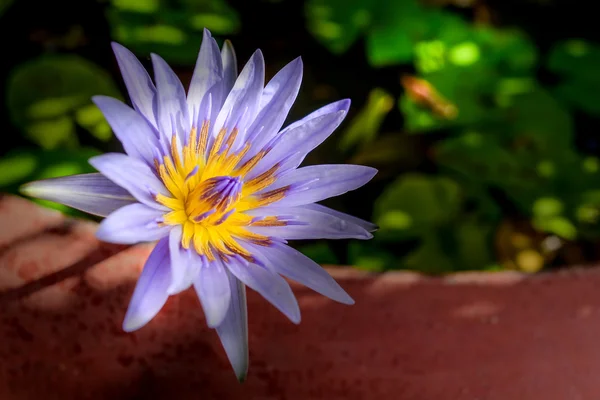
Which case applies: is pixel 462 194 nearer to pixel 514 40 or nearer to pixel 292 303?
pixel 514 40

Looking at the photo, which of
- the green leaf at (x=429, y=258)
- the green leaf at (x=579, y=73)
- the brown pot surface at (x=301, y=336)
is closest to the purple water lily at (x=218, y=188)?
the brown pot surface at (x=301, y=336)

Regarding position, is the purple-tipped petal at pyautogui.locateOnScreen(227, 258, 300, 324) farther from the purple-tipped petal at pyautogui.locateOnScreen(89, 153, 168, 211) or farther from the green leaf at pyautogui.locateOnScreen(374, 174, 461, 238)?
the green leaf at pyautogui.locateOnScreen(374, 174, 461, 238)

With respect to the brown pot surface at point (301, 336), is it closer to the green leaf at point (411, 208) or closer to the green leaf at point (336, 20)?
the green leaf at point (411, 208)

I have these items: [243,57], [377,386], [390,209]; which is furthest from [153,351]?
[243,57]

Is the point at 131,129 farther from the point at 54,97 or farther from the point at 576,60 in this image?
the point at 576,60

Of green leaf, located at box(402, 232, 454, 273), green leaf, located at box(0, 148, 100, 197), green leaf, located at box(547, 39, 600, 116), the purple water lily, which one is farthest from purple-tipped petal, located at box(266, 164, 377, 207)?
green leaf, located at box(547, 39, 600, 116)

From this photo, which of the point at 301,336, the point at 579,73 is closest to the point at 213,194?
the point at 301,336
